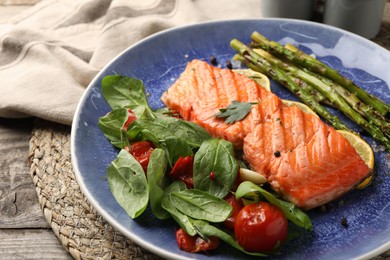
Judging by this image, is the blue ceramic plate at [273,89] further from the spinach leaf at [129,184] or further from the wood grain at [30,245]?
the wood grain at [30,245]

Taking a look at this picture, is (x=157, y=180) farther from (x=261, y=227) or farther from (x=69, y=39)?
(x=69, y=39)

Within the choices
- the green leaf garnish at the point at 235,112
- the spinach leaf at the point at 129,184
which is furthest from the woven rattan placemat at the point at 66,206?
the green leaf garnish at the point at 235,112

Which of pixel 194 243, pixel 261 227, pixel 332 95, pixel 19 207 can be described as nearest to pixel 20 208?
pixel 19 207

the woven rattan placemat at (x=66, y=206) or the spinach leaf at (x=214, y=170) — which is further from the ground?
the spinach leaf at (x=214, y=170)

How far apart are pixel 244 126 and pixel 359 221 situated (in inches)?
44.2

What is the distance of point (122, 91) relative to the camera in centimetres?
500

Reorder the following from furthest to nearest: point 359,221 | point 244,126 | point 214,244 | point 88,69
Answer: point 88,69 → point 244,126 → point 359,221 → point 214,244

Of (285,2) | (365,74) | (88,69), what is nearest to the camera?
(365,74)

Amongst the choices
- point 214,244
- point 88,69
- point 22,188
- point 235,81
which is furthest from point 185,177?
point 88,69

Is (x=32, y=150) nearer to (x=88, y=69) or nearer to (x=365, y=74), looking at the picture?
(x=88, y=69)

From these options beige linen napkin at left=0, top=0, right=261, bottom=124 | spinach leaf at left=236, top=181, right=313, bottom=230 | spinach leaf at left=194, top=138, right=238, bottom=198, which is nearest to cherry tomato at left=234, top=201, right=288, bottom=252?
spinach leaf at left=236, top=181, right=313, bottom=230

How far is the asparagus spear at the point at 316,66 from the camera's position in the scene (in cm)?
489

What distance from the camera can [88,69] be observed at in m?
5.70

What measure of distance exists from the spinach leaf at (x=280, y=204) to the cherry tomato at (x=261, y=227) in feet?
0.13
